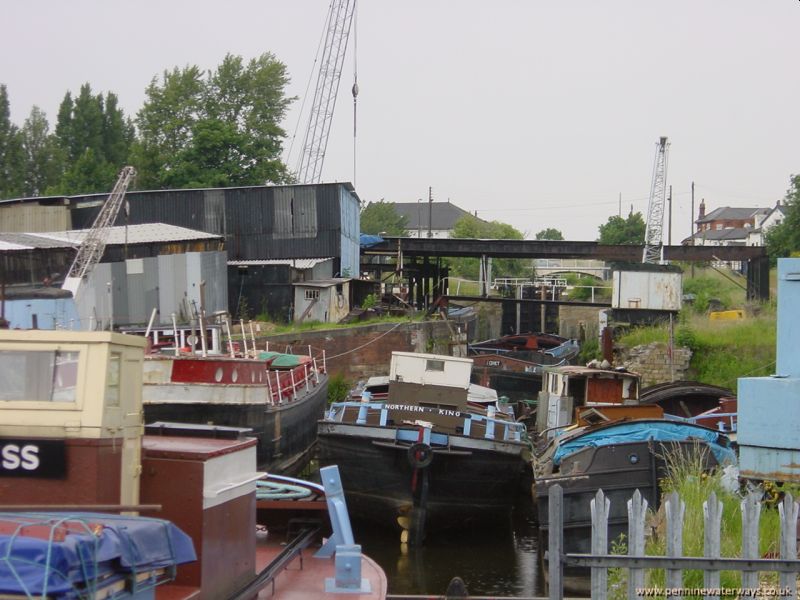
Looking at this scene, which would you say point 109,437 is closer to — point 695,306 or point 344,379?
point 344,379

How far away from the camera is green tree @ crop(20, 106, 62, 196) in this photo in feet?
249

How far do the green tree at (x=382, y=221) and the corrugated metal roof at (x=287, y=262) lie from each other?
5396cm

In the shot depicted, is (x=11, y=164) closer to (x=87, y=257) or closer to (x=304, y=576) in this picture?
(x=87, y=257)

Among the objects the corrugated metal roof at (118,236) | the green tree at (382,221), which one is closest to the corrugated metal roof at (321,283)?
the corrugated metal roof at (118,236)

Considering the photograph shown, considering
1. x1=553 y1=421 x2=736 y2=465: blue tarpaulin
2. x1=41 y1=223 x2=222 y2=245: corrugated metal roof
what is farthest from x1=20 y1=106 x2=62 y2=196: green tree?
x1=553 y1=421 x2=736 y2=465: blue tarpaulin

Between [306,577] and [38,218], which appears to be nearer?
[306,577]

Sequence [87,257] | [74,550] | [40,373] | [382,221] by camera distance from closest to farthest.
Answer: [74,550]
[40,373]
[87,257]
[382,221]

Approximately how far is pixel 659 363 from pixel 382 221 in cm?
6707

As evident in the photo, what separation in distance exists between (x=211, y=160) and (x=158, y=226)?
2117 cm

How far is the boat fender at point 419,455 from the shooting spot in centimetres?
2103

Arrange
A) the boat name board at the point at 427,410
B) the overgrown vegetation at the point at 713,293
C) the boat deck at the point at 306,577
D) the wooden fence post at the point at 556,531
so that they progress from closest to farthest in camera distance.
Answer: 1. the wooden fence post at the point at 556,531
2. the boat deck at the point at 306,577
3. the boat name board at the point at 427,410
4. the overgrown vegetation at the point at 713,293

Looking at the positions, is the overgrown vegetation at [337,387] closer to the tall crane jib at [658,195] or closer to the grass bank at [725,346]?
the grass bank at [725,346]

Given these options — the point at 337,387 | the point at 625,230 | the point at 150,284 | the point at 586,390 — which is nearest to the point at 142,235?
the point at 150,284

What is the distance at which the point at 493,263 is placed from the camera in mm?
89188
